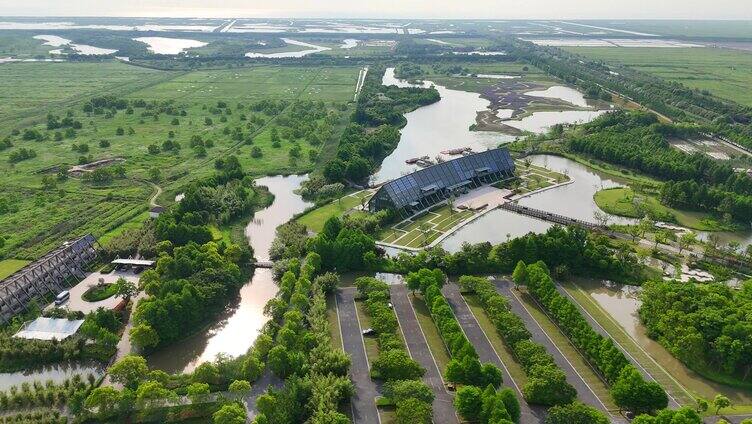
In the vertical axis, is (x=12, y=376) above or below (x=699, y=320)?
below

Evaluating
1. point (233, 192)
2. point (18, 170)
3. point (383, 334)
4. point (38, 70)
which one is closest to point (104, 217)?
point (233, 192)

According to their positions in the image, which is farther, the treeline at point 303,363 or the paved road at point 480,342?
the paved road at point 480,342

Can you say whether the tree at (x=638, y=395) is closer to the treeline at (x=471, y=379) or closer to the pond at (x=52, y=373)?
the treeline at (x=471, y=379)

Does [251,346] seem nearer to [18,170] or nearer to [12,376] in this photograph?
[12,376]

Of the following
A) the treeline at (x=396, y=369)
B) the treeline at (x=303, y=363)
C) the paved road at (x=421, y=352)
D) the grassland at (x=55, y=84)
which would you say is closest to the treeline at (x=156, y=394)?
the treeline at (x=303, y=363)

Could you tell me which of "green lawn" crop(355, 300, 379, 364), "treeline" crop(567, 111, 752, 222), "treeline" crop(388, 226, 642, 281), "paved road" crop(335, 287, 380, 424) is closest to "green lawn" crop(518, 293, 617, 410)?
"treeline" crop(388, 226, 642, 281)
